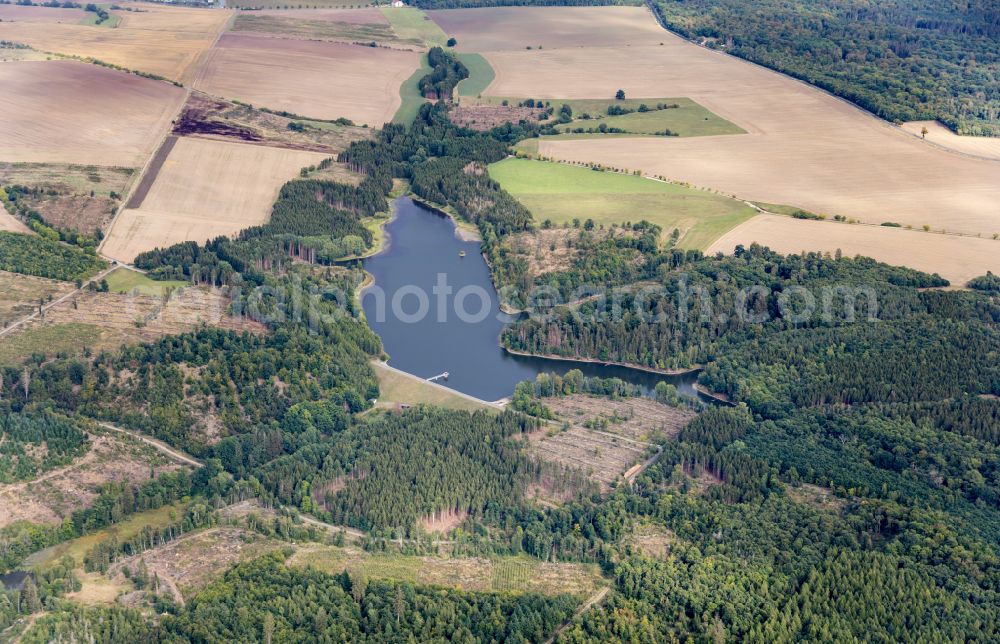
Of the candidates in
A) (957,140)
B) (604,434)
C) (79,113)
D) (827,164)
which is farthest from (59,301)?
(957,140)

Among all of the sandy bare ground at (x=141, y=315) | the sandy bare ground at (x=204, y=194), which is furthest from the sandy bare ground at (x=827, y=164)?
the sandy bare ground at (x=141, y=315)

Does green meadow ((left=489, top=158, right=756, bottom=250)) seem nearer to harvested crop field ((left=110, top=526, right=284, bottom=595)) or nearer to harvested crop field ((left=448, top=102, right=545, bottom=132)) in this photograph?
harvested crop field ((left=448, top=102, right=545, bottom=132))

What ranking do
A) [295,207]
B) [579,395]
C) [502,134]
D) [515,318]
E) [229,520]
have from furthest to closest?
1. [502,134]
2. [295,207]
3. [515,318]
4. [579,395]
5. [229,520]

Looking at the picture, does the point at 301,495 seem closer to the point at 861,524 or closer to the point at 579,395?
the point at 579,395

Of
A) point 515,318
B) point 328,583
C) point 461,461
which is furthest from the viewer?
point 515,318

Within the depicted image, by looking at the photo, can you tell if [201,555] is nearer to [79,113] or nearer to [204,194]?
[204,194]

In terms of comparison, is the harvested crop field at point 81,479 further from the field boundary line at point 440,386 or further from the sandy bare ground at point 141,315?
the field boundary line at point 440,386

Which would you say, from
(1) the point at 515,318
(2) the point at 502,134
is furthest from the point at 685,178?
(1) the point at 515,318
